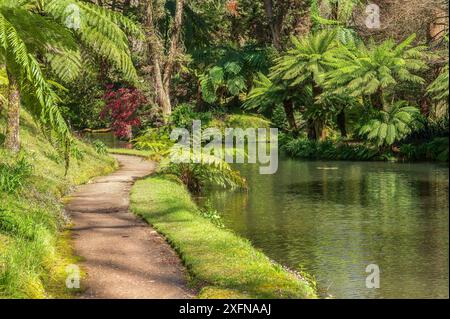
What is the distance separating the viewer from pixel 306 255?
11.0 metres

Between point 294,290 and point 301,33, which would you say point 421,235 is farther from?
point 301,33

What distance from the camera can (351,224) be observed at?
13.5 meters

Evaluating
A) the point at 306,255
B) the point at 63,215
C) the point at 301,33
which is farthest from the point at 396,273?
the point at 301,33

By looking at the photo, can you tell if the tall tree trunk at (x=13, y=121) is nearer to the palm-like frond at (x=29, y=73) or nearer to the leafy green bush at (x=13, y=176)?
the leafy green bush at (x=13, y=176)

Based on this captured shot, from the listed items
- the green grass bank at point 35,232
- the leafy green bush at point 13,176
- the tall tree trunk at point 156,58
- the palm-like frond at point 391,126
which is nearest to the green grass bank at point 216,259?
the green grass bank at point 35,232

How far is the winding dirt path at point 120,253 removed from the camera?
7.98 m

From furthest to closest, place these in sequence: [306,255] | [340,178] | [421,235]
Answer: [340,178] < [421,235] < [306,255]

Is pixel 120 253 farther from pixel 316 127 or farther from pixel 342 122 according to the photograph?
pixel 342 122

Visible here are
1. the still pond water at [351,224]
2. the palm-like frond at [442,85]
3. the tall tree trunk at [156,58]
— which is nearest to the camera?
the palm-like frond at [442,85]

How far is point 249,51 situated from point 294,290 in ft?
114

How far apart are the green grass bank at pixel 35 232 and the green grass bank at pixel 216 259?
1.46 m

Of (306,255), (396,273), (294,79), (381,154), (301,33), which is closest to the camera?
(396,273)

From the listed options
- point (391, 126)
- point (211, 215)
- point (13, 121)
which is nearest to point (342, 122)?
point (391, 126)

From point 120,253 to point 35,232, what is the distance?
1127 mm
